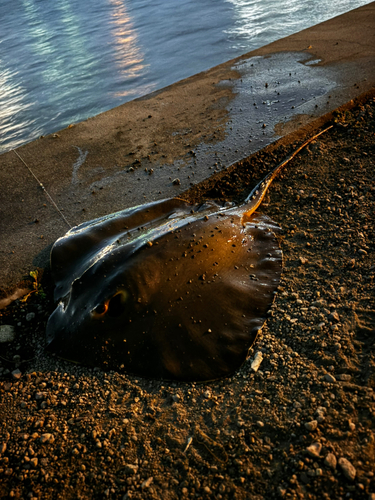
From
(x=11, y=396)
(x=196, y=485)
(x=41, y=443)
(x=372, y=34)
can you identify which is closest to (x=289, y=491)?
(x=196, y=485)

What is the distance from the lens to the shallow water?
27.6ft

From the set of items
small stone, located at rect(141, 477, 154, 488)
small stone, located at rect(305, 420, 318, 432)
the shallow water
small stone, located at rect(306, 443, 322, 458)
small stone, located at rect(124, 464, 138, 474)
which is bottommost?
small stone, located at rect(141, 477, 154, 488)

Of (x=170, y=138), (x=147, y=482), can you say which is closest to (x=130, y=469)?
(x=147, y=482)

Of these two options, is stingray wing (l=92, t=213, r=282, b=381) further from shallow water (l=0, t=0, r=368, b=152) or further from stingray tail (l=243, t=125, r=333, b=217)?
shallow water (l=0, t=0, r=368, b=152)

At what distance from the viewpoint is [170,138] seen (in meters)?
5.83

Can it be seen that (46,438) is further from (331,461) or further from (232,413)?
(331,461)

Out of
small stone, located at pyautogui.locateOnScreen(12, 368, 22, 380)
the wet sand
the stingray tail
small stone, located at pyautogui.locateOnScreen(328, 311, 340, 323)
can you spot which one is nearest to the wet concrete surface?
the stingray tail

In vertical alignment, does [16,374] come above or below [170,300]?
below

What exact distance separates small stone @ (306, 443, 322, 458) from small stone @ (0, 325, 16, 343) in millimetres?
2741

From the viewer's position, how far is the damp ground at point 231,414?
7.07 feet

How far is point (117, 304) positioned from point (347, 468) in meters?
1.87

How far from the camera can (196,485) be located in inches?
85.4

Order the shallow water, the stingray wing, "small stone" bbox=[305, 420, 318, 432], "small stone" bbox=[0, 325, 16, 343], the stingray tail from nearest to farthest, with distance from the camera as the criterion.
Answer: "small stone" bbox=[305, 420, 318, 432] → the stingray wing → "small stone" bbox=[0, 325, 16, 343] → the stingray tail → the shallow water

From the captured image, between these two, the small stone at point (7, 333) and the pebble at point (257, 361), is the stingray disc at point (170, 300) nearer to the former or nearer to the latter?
the pebble at point (257, 361)
